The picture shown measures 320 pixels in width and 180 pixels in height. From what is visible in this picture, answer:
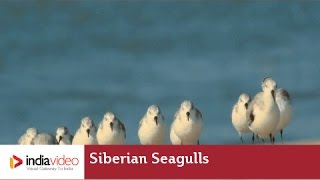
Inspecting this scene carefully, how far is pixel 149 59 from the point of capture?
22562 mm

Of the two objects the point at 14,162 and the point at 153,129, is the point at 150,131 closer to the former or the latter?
the point at 153,129

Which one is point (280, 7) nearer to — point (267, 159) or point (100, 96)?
point (100, 96)

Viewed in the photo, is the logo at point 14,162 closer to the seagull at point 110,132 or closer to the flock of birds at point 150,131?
the flock of birds at point 150,131

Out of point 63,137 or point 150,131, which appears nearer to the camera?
point 150,131

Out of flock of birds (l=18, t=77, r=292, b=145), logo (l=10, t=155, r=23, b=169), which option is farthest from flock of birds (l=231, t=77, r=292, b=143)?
logo (l=10, t=155, r=23, b=169)

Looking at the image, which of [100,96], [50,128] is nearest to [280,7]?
[100,96]

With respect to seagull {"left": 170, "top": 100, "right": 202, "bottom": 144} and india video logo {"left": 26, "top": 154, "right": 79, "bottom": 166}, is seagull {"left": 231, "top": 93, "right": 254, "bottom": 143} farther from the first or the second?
india video logo {"left": 26, "top": 154, "right": 79, "bottom": 166}

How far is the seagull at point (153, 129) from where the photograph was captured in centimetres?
1212

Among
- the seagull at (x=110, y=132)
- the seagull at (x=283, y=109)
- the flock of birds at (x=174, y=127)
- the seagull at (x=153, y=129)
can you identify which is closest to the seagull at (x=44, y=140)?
the flock of birds at (x=174, y=127)

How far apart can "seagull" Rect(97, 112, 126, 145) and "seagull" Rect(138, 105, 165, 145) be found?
0.21 metres

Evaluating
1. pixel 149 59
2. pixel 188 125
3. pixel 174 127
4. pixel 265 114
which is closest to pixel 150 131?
pixel 174 127

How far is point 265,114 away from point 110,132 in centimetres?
157
